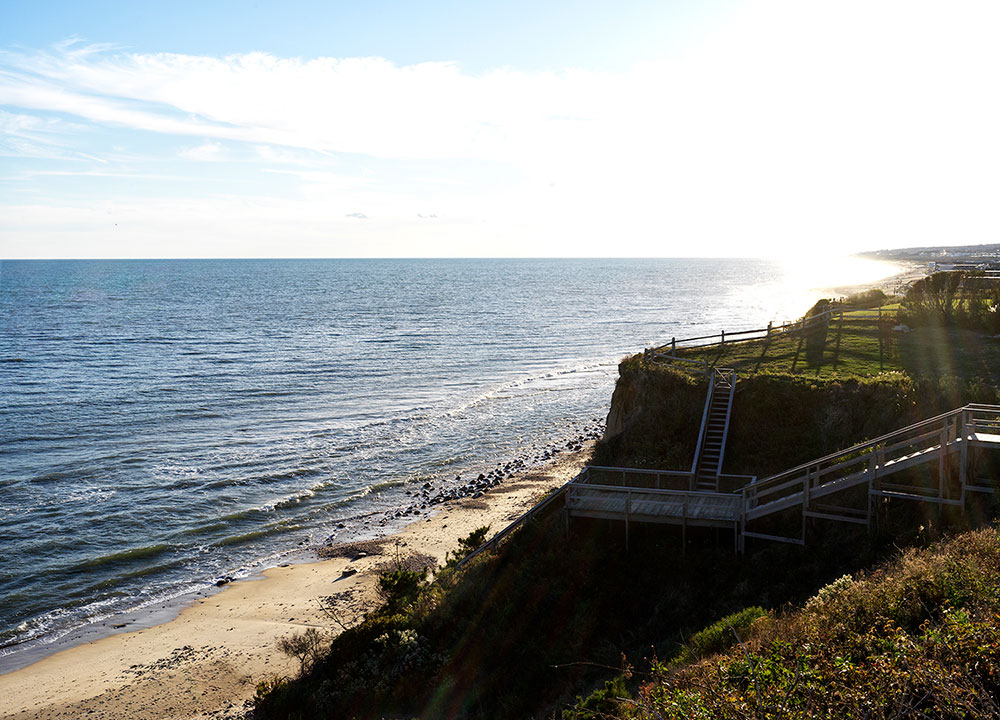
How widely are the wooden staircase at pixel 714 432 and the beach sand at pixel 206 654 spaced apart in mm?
9578

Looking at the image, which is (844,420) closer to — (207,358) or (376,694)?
(376,694)

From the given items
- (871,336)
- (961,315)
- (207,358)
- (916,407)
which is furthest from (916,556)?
(207,358)

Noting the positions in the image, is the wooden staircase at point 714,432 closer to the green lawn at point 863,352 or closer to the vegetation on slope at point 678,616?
the vegetation on slope at point 678,616

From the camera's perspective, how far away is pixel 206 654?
19953 mm

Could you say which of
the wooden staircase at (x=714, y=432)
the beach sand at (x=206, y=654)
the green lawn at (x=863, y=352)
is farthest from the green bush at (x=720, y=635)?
the green lawn at (x=863, y=352)

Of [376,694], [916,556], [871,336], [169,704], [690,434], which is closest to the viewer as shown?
[916,556]

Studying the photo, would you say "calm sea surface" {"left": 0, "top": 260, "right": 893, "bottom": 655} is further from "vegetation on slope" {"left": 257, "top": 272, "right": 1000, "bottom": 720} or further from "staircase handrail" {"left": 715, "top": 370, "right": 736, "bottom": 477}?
"staircase handrail" {"left": 715, "top": 370, "right": 736, "bottom": 477}

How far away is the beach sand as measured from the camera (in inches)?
697

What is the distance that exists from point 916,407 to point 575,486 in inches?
402

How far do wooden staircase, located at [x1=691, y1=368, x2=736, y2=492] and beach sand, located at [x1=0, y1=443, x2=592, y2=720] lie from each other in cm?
958

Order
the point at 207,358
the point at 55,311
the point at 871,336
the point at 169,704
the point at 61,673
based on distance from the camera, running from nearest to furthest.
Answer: the point at 169,704 < the point at 61,673 < the point at 871,336 < the point at 207,358 < the point at 55,311

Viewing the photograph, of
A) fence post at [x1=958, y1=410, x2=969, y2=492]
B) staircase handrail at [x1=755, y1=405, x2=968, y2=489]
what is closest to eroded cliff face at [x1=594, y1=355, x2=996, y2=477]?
staircase handrail at [x1=755, y1=405, x2=968, y2=489]

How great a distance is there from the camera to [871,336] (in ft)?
98.2

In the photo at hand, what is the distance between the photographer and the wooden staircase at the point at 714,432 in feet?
63.3
